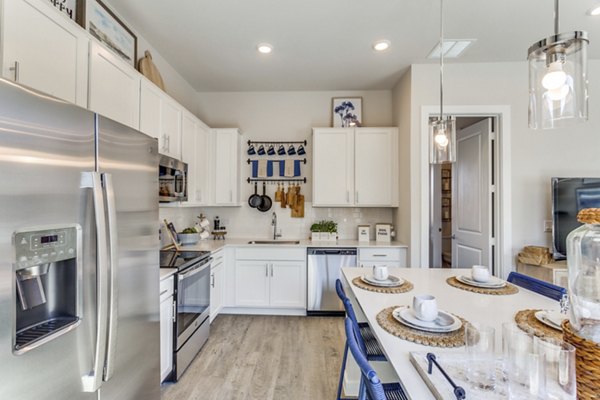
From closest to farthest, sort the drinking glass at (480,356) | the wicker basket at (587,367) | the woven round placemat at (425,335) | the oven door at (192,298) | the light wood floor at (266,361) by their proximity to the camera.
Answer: the wicker basket at (587,367) → the drinking glass at (480,356) → the woven round placemat at (425,335) → the light wood floor at (266,361) → the oven door at (192,298)

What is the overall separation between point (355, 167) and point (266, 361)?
7.93ft

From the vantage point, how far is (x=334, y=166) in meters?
3.87

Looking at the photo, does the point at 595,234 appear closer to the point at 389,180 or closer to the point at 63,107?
the point at 63,107

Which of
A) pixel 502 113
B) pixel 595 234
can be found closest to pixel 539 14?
pixel 502 113

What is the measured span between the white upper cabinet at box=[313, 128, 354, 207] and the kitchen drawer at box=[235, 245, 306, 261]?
2.43 feet

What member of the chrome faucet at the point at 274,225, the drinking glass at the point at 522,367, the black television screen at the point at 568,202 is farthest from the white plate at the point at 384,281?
the chrome faucet at the point at 274,225

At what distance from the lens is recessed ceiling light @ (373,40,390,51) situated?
2840 mm

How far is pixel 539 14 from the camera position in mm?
2406

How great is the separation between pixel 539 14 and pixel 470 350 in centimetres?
281

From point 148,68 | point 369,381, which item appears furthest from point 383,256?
point 148,68

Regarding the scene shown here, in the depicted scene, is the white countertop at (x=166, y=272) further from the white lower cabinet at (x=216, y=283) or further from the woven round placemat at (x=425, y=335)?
the woven round placemat at (x=425, y=335)

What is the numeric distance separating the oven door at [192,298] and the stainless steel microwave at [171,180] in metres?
0.63

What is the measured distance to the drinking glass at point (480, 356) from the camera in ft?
2.74

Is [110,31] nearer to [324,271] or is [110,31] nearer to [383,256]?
[324,271]
